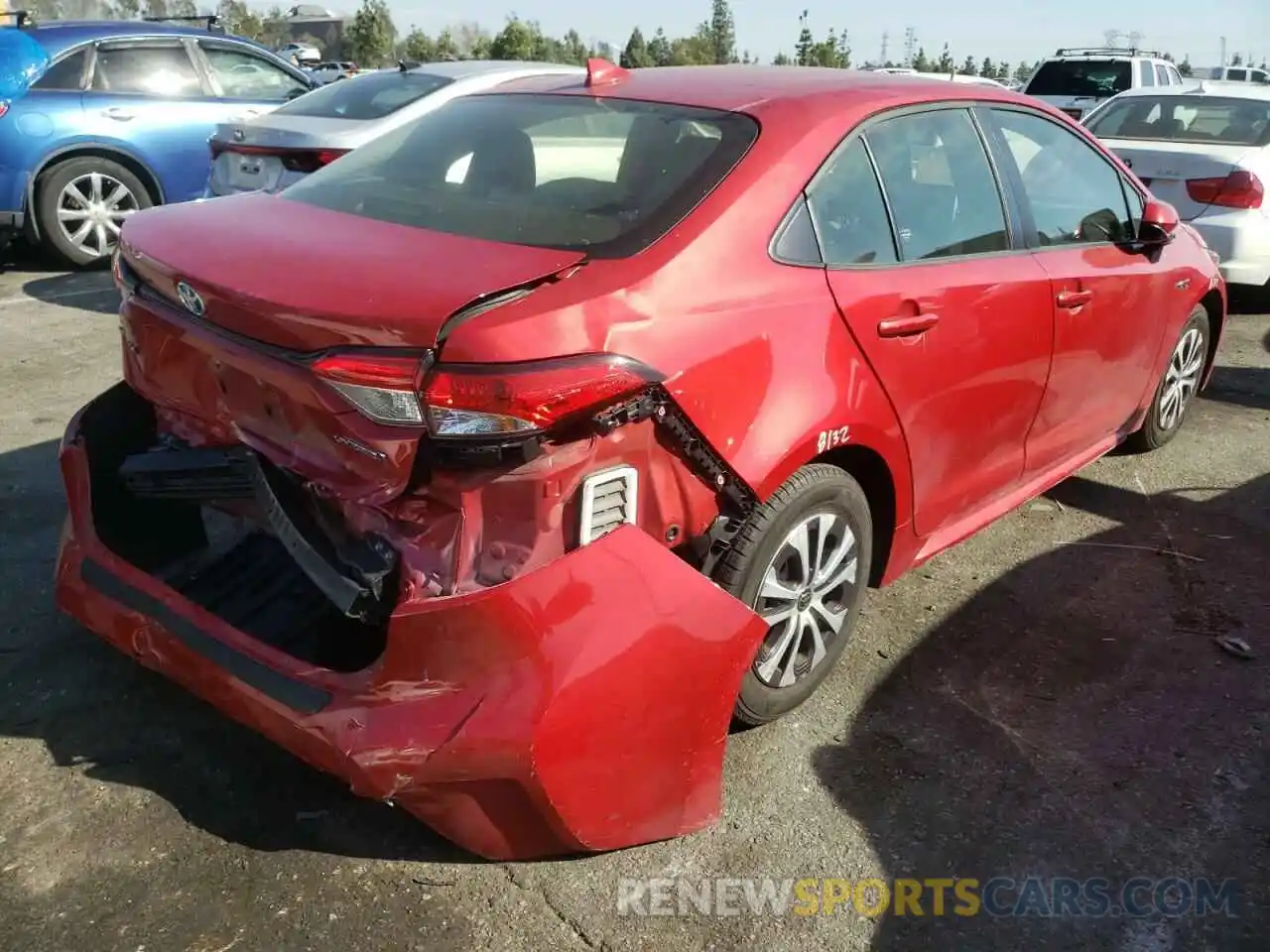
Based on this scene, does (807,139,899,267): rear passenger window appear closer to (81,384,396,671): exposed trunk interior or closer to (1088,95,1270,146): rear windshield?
(81,384,396,671): exposed trunk interior

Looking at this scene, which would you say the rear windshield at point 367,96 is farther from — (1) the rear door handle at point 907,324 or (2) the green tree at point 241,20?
(2) the green tree at point 241,20

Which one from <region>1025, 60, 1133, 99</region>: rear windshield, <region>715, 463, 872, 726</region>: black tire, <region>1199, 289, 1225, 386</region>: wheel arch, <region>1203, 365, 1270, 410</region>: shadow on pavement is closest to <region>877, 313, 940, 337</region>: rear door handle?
<region>715, 463, 872, 726</region>: black tire

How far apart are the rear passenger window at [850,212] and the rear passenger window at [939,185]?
2.5 inches

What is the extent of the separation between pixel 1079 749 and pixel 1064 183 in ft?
6.68

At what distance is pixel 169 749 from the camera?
9.50ft

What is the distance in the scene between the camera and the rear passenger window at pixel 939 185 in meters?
3.19

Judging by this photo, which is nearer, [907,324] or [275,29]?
[907,324]

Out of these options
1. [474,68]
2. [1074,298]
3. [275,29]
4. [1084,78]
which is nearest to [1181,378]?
[1074,298]

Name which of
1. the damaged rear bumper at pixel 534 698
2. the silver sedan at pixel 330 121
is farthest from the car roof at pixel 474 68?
the damaged rear bumper at pixel 534 698

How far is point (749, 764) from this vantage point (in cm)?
296

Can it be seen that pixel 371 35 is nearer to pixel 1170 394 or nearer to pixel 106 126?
pixel 106 126

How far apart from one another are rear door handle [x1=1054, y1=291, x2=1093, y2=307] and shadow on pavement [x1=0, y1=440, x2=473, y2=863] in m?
2.56

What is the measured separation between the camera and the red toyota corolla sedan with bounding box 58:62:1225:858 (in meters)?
2.25

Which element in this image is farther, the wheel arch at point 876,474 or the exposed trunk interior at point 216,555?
the wheel arch at point 876,474
